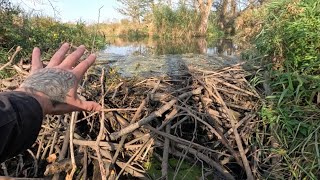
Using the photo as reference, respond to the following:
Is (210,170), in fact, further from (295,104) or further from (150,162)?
(295,104)

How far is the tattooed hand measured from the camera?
1188mm

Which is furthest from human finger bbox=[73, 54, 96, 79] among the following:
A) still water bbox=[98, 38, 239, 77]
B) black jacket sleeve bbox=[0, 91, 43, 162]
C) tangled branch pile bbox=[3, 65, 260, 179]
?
still water bbox=[98, 38, 239, 77]

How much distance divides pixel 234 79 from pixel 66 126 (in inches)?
61.0

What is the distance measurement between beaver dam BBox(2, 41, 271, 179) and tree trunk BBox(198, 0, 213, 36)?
1825cm

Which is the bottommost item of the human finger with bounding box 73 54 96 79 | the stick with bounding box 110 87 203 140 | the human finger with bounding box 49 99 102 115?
the stick with bounding box 110 87 203 140

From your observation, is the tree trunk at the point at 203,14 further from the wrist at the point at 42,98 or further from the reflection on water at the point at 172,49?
the wrist at the point at 42,98

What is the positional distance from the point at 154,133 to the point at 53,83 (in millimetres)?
1419

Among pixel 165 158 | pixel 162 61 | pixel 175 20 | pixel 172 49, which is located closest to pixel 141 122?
pixel 165 158

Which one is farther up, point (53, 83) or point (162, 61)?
point (53, 83)

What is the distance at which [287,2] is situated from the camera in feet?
11.0

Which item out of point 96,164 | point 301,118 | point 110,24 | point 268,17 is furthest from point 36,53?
point 110,24

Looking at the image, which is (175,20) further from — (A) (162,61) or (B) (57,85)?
(B) (57,85)

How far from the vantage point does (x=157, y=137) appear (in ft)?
8.45

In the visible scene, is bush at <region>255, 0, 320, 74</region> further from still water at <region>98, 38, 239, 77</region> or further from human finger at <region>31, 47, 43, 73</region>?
human finger at <region>31, 47, 43, 73</region>
